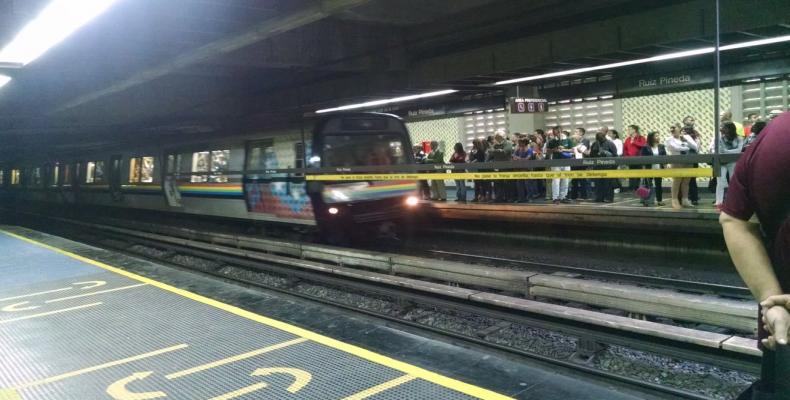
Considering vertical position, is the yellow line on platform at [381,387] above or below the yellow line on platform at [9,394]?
below

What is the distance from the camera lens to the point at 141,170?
1711 cm

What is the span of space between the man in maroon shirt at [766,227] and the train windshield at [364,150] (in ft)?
28.0

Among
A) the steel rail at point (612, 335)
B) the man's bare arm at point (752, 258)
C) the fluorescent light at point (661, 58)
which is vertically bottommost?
the steel rail at point (612, 335)

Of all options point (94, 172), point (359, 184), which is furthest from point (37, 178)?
point (359, 184)

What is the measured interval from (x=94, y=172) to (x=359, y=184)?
1517 centimetres

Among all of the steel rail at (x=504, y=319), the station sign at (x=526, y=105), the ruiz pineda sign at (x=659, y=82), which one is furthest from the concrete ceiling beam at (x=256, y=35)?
the ruiz pineda sign at (x=659, y=82)

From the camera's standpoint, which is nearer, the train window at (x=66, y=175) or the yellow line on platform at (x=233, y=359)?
the yellow line on platform at (x=233, y=359)

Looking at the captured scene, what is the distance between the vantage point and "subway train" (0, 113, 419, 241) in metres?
10.1

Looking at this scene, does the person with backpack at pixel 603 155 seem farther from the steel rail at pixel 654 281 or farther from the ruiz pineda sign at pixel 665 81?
the steel rail at pixel 654 281

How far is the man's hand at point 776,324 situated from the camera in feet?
5.31

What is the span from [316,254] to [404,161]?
2801 mm

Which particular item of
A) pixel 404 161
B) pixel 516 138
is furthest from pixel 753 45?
pixel 404 161

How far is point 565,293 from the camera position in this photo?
562 cm

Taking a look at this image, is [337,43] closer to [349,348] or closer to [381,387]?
[349,348]
